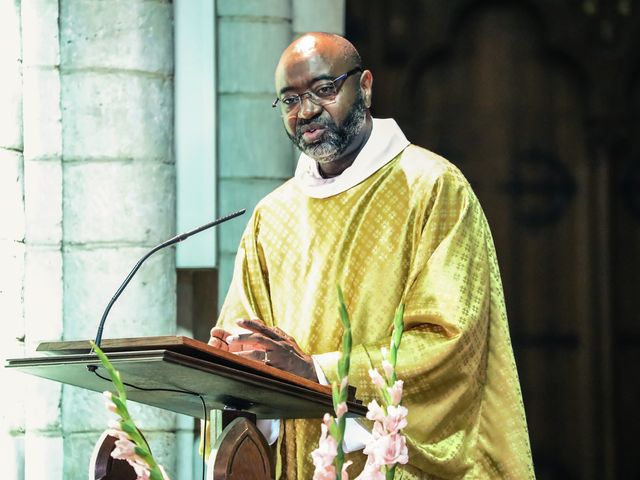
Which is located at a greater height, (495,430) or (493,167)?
(493,167)

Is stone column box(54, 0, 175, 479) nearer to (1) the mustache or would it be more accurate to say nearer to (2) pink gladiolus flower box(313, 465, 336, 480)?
(1) the mustache

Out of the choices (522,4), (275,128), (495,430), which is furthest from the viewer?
(522,4)

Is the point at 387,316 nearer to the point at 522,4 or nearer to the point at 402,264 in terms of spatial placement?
the point at 402,264

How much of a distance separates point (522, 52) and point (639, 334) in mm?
1205

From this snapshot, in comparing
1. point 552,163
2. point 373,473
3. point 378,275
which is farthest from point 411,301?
A: point 552,163

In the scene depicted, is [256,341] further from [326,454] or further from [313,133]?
[326,454]

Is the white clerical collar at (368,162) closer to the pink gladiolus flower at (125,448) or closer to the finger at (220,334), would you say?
the finger at (220,334)

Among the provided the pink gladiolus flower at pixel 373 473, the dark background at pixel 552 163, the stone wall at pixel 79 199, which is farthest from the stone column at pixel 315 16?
the pink gladiolus flower at pixel 373 473

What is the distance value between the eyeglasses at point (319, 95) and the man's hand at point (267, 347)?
76 cm

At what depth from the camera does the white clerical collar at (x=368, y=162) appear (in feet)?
15.0

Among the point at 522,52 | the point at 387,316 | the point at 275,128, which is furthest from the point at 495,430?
the point at 522,52

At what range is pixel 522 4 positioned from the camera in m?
6.34

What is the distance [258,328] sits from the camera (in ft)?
12.5

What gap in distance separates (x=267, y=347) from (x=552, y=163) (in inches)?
108
